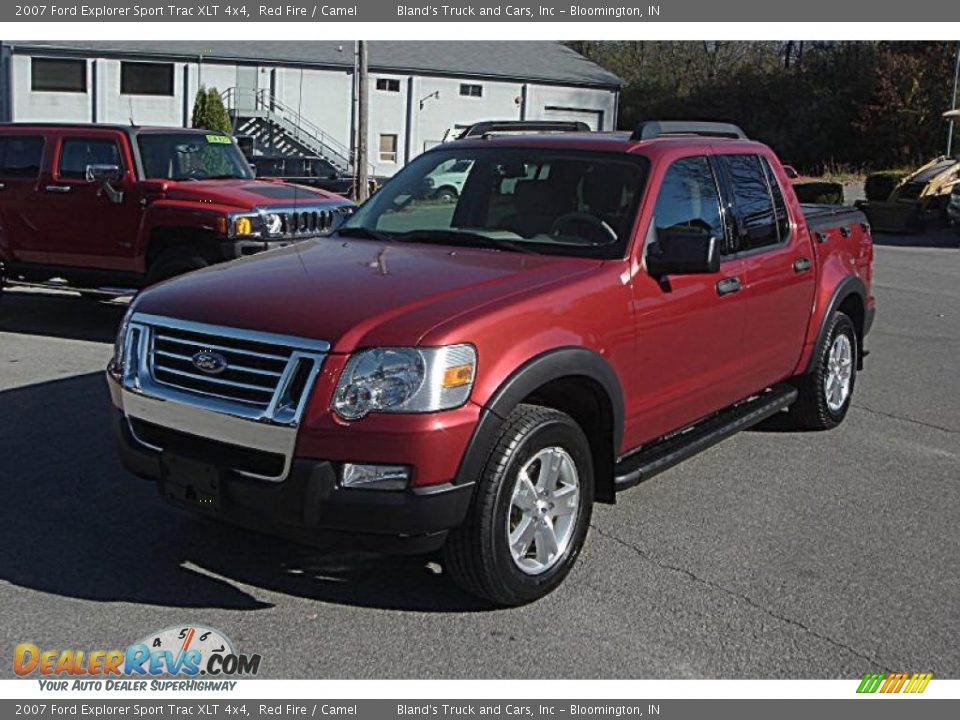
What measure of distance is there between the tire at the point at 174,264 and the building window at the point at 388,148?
3532 cm

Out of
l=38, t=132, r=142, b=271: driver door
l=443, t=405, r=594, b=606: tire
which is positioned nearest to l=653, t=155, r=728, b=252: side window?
l=443, t=405, r=594, b=606: tire

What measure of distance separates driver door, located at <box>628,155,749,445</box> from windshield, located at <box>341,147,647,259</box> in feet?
0.68

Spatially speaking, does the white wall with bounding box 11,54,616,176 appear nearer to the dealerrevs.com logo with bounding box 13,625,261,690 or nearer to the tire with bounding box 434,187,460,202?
the tire with bounding box 434,187,460,202

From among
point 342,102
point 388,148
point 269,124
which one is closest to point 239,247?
point 269,124

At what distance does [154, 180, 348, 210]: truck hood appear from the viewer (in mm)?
10180

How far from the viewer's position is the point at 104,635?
419cm

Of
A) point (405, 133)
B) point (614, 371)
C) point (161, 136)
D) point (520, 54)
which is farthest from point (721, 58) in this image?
point (614, 371)

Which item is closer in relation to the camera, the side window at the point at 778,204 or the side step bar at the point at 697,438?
the side step bar at the point at 697,438

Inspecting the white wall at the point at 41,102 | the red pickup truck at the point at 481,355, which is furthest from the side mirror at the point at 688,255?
the white wall at the point at 41,102

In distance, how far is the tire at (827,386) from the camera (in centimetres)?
708

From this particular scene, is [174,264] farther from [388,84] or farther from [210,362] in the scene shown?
[388,84]

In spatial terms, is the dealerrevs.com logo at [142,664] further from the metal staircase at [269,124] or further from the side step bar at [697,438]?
the metal staircase at [269,124]

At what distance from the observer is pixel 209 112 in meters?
39.1

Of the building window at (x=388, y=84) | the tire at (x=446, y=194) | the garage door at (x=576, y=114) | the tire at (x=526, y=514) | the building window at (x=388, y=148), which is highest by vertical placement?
the building window at (x=388, y=84)
